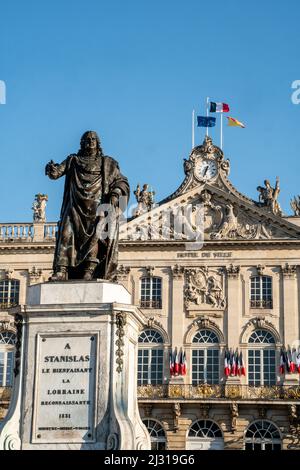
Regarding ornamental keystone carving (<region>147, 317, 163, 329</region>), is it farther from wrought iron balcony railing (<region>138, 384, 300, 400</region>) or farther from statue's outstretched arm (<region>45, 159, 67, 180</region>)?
statue's outstretched arm (<region>45, 159, 67, 180</region>)

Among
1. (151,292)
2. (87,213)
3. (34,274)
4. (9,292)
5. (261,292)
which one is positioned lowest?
(87,213)

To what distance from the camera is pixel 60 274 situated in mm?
12594

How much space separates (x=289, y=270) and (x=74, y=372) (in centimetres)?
3104

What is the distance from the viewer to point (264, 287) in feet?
138

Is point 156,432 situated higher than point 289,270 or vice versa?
point 289,270

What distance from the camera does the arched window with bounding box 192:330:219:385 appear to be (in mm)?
40938

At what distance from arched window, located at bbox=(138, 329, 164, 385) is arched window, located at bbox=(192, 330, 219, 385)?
1.41m

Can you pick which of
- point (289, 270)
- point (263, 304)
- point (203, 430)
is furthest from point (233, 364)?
point (289, 270)

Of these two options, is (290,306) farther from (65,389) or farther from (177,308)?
(65,389)

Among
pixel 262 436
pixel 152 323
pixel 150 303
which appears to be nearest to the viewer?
pixel 262 436

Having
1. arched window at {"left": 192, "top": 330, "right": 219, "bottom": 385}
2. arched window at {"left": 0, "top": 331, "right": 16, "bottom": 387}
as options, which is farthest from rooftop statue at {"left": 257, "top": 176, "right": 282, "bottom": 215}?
arched window at {"left": 0, "top": 331, "right": 16, "bottom": 387}

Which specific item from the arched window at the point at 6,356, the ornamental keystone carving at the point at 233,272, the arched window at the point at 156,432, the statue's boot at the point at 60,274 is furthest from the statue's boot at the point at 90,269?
the arched window at the point at 6,356
